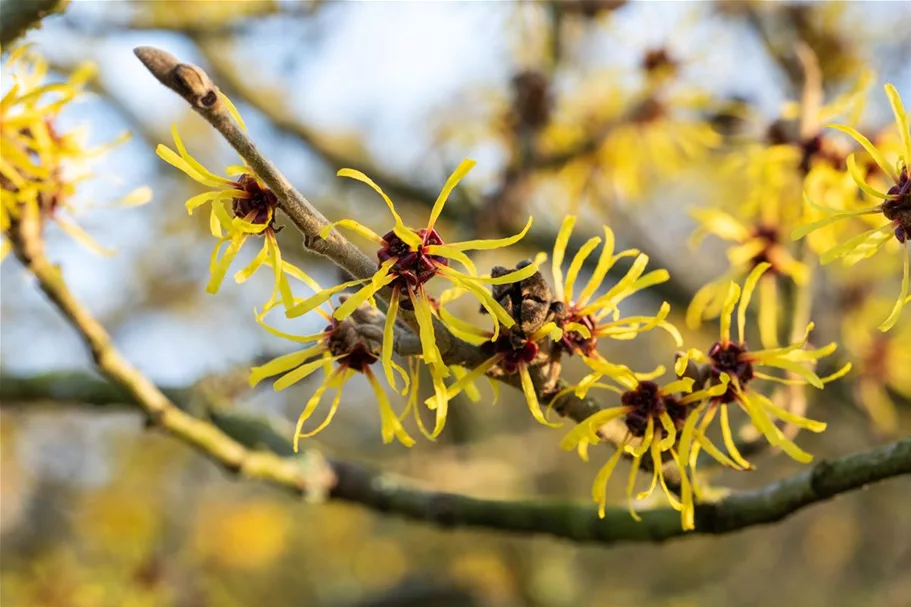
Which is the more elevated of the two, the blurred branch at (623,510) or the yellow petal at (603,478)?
the yellow petal at (603,478)

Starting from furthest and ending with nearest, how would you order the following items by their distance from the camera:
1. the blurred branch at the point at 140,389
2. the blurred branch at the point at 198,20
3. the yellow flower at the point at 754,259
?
the blurred branch at the point at 198,20 → the yellow flower at the point at 754,259 → the blurred branch at the point at 140,389

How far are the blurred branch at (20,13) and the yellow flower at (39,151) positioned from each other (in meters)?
0.06

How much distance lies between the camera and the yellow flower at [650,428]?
101 centimetres

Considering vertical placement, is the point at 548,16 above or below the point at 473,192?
above

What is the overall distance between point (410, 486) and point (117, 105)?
8.77 feet

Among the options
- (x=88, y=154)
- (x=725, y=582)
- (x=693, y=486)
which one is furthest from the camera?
(x=725, y=582)

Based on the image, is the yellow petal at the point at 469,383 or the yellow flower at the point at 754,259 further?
the yellow flower at the point at 754,259

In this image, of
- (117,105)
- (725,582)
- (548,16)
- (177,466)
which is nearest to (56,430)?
(177,466)

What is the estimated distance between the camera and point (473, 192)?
2801 millimetres

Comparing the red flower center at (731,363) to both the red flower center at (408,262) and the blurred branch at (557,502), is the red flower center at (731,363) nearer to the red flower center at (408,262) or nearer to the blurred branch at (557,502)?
the blurred branch at (557,502)

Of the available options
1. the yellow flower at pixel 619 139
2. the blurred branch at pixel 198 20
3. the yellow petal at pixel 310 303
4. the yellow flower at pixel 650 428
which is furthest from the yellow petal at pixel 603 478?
the blurred branch at pixel 198 20

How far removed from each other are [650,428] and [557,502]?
0.59m

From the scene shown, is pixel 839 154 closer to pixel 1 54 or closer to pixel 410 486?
pixel 410 486

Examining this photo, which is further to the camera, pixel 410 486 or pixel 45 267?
pixel 410 486
